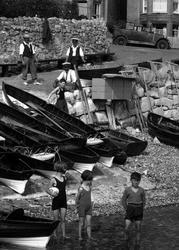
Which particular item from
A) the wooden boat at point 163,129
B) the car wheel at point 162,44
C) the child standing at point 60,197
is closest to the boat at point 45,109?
the wooden boat at point 163,129

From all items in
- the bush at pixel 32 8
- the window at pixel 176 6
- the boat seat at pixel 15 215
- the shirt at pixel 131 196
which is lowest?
the boat seat at pixel 15 215

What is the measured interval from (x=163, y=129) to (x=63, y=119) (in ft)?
14.1

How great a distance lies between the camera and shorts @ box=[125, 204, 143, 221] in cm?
1238

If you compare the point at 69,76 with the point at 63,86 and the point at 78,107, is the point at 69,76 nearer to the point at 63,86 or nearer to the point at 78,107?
the point at 78,107

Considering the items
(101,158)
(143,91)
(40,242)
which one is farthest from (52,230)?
(143,91)

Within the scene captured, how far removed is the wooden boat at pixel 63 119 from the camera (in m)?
18.5

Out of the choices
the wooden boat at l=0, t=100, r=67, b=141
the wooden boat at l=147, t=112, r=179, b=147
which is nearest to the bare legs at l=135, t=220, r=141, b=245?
the wooden boat at l=0, t=100, r=67, b=141

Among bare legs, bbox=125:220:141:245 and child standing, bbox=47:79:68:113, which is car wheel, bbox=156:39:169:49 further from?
bare legs, bbox=125:220:141:245

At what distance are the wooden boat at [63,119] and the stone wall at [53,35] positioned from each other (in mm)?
7862

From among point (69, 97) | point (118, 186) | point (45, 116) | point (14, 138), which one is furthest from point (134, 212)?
point (69, 97)

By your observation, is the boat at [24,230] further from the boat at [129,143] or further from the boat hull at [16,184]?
the boat at [129,143]

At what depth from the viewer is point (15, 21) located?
97.7 ft

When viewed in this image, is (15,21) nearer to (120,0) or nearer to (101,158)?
(101,158)

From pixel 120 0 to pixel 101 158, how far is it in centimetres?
3879
